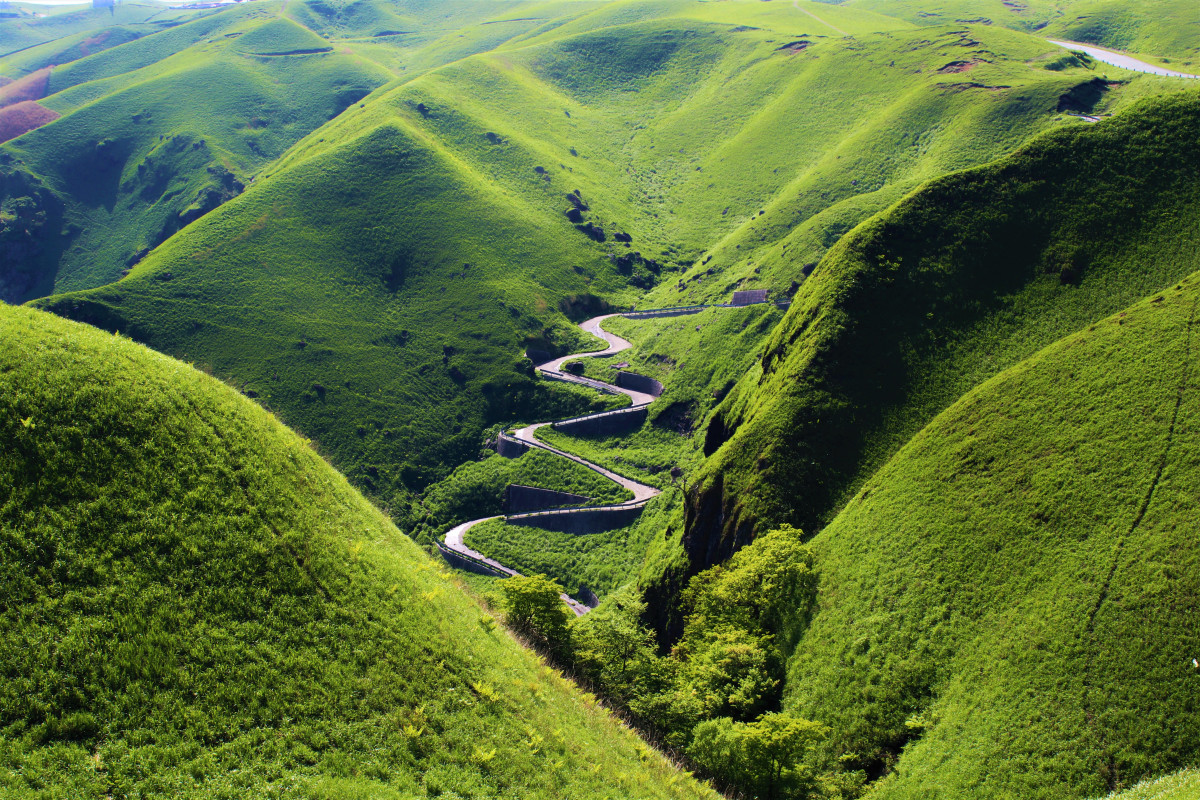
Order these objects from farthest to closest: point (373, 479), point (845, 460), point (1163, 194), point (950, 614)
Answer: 1. point (373, 479)
2. point (1163, 194)
3. point (845, 460)
4. point (950, 614)

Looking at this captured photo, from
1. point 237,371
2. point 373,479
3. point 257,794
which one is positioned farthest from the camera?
point 237,371

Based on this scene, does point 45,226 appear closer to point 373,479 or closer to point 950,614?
point 373,479

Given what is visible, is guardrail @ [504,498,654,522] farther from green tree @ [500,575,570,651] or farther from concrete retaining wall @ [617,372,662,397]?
green tree @ [500,575,570,651]

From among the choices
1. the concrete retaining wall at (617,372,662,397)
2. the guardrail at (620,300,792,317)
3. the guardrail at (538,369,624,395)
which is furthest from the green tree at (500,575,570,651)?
the guardrail at (620,300,792,317)

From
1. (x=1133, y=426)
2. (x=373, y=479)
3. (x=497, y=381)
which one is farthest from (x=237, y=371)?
(x=1133, y=426)

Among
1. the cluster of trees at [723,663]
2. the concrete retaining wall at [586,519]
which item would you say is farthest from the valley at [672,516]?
the concrete retaining wall at [586,519]
